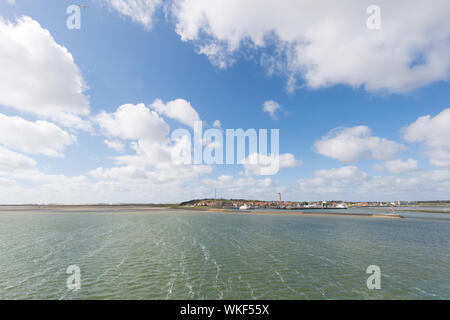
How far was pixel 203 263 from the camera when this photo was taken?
28094 mm

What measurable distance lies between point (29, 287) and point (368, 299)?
115 feet

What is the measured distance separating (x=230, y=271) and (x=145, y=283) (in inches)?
412

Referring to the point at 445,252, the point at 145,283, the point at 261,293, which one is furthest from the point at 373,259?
the point at 145,283

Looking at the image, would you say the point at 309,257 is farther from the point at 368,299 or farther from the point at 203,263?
the point at 203,263

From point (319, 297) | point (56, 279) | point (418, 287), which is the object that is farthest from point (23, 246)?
point (418, 287)

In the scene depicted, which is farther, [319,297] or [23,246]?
[23,246]

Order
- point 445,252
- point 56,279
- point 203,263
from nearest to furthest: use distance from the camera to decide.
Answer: point 56,279 → point 203,263 → point 445,252

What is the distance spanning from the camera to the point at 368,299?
18.3 meters

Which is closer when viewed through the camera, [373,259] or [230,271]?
[230,271]

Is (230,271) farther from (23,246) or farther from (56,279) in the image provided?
(23,246)
